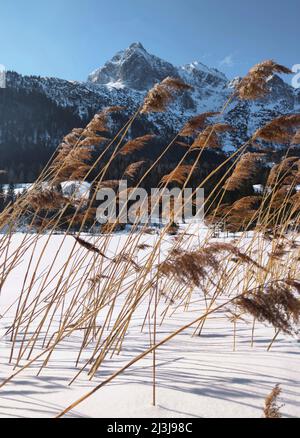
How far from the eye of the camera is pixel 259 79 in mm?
2115

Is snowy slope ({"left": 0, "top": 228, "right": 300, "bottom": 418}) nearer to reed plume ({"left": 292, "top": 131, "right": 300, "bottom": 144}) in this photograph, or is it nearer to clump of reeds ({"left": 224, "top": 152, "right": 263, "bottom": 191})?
clump of reeds ({"left": 224, "top": 152, "right": 263, "bottom": 191})

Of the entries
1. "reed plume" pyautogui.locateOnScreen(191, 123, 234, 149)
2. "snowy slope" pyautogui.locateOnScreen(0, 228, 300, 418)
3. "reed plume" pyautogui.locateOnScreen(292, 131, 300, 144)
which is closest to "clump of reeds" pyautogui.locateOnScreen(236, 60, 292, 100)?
"reed plume" pyautogui.locateOnScreen(191, 123, 234, 149)

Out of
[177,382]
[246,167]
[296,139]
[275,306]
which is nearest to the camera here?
[275,306]

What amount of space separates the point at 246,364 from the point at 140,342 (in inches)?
34.5

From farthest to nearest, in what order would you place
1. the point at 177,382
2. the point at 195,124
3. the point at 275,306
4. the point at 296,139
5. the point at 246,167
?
the point at 296,139, the point at 246,167, the point at 195,124, the point at 177,382, the point at 275,306

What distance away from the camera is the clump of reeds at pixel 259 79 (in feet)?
6.85

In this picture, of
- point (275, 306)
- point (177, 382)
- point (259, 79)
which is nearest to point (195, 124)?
point (259, 79)

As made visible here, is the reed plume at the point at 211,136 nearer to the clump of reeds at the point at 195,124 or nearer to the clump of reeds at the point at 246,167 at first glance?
the clump of reeds at the point at 195,124

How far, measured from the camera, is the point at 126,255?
8.88 feet

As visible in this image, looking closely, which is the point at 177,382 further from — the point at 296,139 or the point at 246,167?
the point at 296,139

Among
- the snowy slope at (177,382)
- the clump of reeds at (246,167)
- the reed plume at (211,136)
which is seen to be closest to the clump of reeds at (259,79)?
the reed plume at (211,136)
